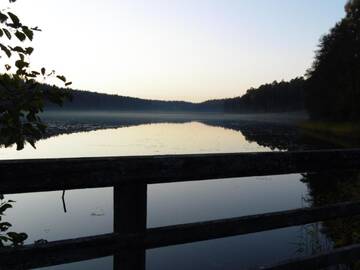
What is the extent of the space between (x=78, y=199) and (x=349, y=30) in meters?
50.5

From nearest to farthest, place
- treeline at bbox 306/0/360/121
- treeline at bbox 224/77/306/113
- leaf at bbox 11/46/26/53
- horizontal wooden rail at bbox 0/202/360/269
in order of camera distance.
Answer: horizontal wooden rail at bbox 0/202/360/269
leaf at bbox 11/46/26/53
treeline at bbox 306/0/360/121
treeline at bbox 224/77/306/113

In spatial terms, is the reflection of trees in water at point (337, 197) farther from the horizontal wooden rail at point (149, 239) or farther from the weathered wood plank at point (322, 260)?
the horizontal wooden rail at point (149, 239)

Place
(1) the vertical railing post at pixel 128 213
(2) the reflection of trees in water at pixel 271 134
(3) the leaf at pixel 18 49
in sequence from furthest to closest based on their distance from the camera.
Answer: (2) the reflection of trees in water at pixel 271 134 → (3) the leaf at pixel 18 49 → (1) the vertical railing post at pixel 128 213

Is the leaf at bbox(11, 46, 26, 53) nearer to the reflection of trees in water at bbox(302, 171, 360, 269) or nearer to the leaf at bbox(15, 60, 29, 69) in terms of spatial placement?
the leaf at bbox(15, 60, 29, 69)

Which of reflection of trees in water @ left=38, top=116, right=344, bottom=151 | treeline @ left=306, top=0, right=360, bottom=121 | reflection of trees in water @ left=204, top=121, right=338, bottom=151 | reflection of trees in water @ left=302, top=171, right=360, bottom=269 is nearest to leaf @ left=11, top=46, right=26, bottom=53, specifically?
reflection of trees in water @ left=302, top=171, right=360, bottom=269

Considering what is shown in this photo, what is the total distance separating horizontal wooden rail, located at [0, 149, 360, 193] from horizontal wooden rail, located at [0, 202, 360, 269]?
27cm

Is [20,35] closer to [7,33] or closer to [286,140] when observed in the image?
[7,33]

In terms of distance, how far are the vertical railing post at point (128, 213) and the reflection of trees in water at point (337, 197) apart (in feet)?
11.1

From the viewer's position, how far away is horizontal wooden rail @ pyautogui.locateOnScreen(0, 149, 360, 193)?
7.60 feet

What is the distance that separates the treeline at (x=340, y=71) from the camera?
191 feet

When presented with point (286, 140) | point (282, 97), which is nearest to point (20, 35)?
point (286, 140)

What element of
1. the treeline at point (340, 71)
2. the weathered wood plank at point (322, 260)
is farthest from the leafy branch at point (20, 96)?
the treeline at point (340, 71)

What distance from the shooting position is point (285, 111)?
178 metres

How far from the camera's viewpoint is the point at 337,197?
1752 centimetres
